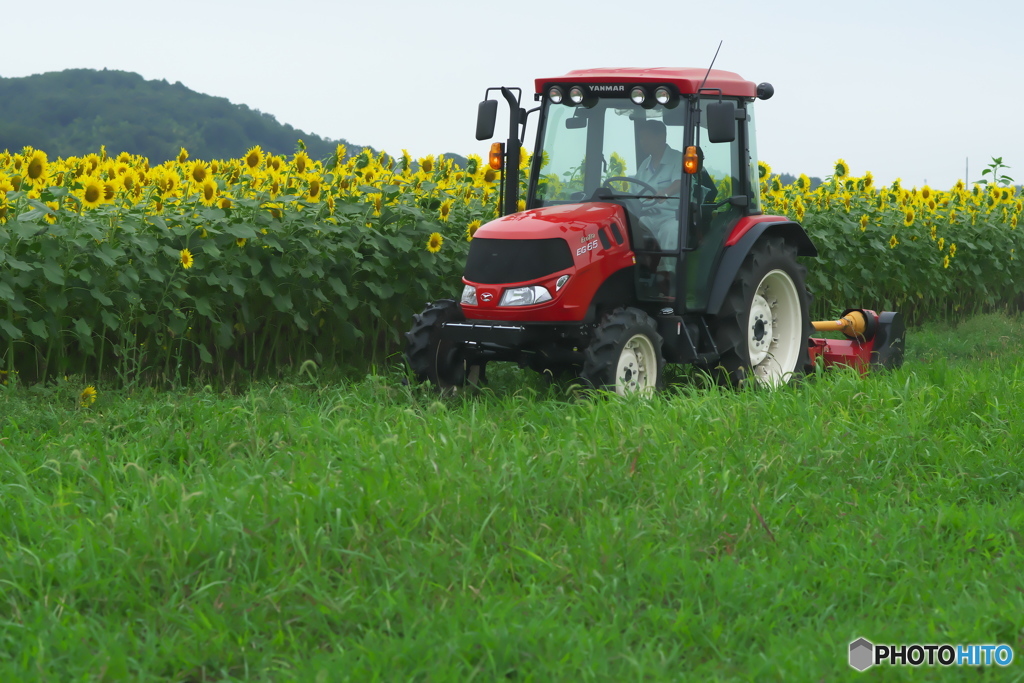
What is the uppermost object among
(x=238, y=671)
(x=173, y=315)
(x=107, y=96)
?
(x=107, y=96)

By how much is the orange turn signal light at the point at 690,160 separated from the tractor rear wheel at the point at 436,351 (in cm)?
161

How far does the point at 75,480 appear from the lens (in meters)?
4.48

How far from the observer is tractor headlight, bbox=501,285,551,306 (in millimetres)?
5828

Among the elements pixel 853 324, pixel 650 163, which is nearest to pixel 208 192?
pixel 650 163

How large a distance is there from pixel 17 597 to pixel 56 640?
380 mm

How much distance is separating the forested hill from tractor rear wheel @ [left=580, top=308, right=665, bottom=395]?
37.3 metres

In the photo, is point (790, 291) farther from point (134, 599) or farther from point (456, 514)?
point (134, 599)

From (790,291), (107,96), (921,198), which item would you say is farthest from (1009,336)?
(107,96)

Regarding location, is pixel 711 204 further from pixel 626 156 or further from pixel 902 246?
pixel 902 246

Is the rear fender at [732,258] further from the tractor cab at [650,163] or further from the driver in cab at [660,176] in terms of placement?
the driver in cab at [660,176]

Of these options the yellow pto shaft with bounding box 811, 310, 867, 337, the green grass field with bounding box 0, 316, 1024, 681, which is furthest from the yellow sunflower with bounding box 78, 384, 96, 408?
the yellow pto shaft with bounding box 811, 310, 867, 337

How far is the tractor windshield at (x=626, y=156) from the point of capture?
6289mm

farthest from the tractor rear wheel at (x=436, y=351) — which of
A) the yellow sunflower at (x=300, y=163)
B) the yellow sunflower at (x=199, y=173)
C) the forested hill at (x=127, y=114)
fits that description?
the forested hill at (x=127, y=114)

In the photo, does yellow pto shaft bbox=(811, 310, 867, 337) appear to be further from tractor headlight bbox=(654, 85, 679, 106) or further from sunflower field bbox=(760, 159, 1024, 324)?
sunflower field bbox=(760, 159, 1024, 324)
